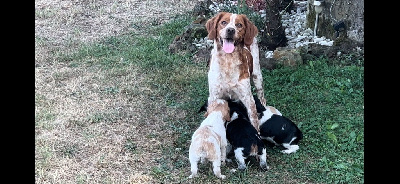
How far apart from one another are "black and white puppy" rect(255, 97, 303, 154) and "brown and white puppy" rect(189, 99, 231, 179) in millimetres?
561

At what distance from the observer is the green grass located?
467cm

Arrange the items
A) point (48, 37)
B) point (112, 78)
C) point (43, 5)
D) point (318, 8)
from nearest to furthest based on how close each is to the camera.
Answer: point (112, 78)
point (318, 8)
point (48, 37)
point (43, 5)

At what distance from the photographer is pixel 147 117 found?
19.7ft

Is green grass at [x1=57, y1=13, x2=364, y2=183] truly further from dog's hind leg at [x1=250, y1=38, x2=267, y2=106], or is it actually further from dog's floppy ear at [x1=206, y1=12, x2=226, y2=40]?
dog's floppy ear at [x1=206, y1=12, x2=226, y2=40]

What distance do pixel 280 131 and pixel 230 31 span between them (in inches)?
43.9

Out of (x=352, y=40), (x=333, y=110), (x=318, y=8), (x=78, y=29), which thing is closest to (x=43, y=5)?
(x=78, y=29)

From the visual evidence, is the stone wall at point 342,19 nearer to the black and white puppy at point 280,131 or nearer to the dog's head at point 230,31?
the dog's head at point 230,31

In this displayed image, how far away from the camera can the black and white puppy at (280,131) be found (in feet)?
16.4

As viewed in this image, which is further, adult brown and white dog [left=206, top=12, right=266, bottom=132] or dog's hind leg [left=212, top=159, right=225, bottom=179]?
adult brown and white dog [left=206, top=12, right=266, bottom=132]

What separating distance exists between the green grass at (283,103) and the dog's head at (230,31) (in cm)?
105

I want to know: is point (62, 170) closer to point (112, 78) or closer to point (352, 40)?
point (112, 78)

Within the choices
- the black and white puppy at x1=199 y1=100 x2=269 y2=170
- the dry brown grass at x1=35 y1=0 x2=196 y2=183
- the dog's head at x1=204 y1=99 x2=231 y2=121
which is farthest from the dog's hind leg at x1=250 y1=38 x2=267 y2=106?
the black and white puppy at x1=199 y1=100 x2=269 y2=170

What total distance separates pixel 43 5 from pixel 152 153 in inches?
305

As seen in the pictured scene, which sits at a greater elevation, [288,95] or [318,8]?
[318,8]
